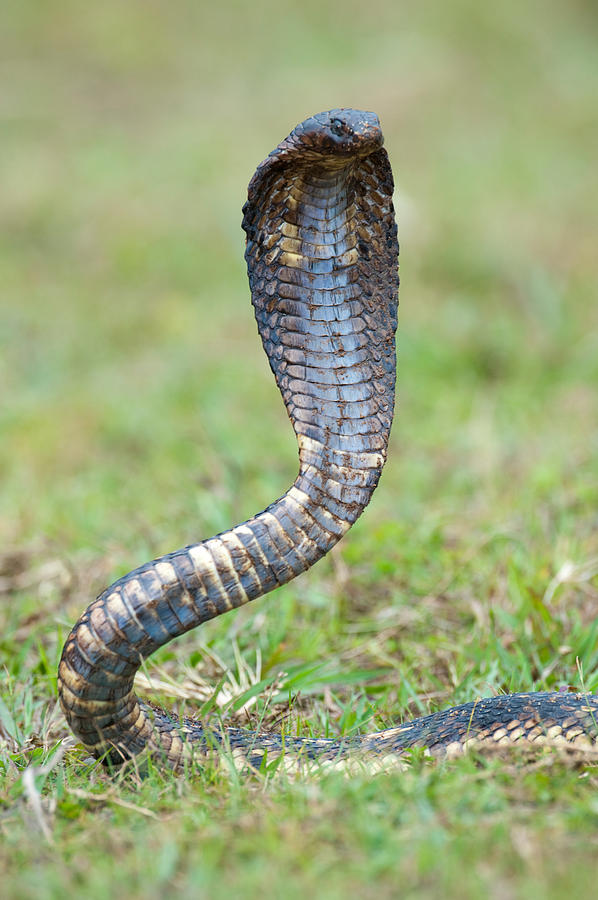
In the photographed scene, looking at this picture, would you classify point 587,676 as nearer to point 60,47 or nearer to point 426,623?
point 426,623

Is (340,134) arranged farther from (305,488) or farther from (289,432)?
(289,432)

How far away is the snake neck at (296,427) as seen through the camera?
7.85 ft

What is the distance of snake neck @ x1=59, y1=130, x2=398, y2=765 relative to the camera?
2.39m

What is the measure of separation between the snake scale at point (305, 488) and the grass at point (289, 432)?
0.17 meters

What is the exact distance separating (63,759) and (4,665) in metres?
0.74

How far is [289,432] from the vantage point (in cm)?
657

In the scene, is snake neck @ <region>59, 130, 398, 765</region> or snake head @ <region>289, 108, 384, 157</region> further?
snake neck @ <region>59, 130, 398, 765</region>

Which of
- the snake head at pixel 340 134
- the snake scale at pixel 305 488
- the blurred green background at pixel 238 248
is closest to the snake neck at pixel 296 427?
the snake scale at pixel 305 488

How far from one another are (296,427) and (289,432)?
13.1ft

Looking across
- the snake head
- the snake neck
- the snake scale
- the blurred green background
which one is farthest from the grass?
the snake head

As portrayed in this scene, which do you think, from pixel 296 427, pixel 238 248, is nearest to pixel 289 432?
pixel 296 427

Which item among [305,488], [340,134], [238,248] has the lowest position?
[305,488]

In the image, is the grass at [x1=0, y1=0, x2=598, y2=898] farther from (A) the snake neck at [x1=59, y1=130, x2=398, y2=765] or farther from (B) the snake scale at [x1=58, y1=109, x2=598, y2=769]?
(A) the snake neck at [x1=59, y1=130, x2=398, y2=765]

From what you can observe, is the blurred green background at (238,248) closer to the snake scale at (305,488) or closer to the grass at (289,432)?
the grass at (289,432)
